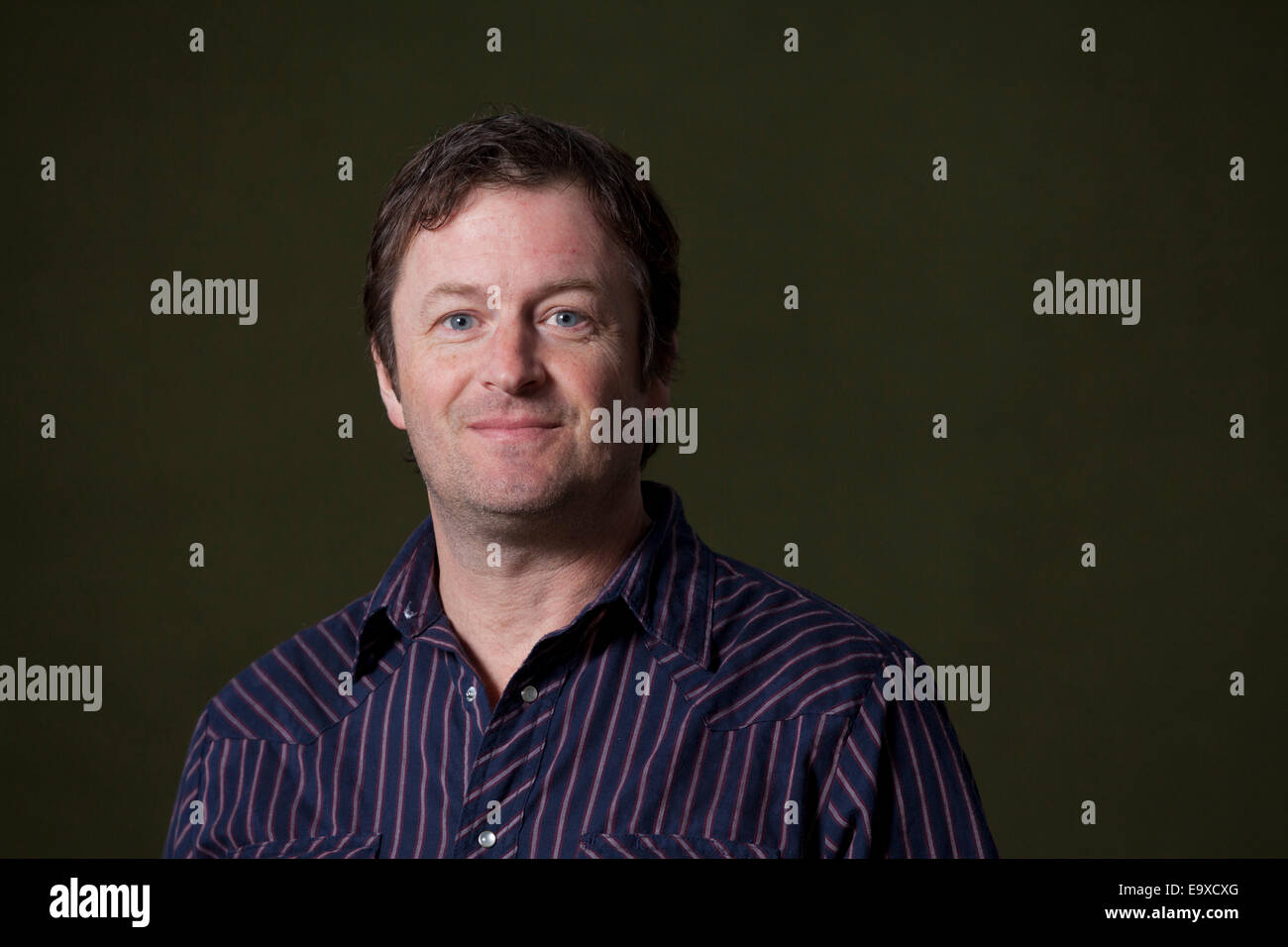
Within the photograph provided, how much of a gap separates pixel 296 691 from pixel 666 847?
28.7 inches

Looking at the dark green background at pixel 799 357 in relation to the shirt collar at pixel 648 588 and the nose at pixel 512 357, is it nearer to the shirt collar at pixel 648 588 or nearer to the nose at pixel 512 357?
the shirt collar at pixel 648 588

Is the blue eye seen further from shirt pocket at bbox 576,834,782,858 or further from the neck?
shirt pocket at bbox 576,834,782,858

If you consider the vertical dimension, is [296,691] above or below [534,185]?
below

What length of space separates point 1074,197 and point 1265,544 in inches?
41.6

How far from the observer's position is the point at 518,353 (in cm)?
254

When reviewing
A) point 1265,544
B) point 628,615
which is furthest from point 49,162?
point 1265,544

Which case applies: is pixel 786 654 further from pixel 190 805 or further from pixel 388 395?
pixel 190 805

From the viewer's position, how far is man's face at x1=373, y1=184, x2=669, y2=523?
2557 mm

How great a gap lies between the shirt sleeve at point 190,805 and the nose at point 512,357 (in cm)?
84

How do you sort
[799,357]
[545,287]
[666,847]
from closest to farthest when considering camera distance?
1. [666,847]
2. [545,287]
3. [799,357]

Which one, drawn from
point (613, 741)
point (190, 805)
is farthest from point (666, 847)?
point (190, 805)

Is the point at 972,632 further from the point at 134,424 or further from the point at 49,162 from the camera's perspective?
the point at 49,162

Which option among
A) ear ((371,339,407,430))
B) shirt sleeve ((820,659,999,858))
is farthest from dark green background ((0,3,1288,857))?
shirt sleeve ((820,659,999,858))

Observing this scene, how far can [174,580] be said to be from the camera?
168 inches
